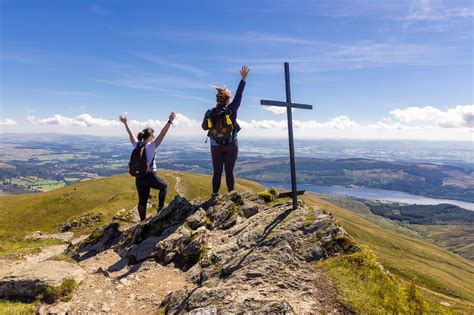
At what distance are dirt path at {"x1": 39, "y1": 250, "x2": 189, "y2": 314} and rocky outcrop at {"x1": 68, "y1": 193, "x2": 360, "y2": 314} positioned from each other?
74cm

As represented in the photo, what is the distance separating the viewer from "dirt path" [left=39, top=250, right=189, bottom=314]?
12.5 m

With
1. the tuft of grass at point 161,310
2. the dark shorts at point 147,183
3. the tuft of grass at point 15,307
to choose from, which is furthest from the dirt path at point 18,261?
the tuft of grass at point 161,310

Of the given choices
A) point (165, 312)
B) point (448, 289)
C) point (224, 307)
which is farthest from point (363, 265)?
point (448, 289)

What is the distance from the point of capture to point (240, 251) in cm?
1377

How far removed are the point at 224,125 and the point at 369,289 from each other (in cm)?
1066

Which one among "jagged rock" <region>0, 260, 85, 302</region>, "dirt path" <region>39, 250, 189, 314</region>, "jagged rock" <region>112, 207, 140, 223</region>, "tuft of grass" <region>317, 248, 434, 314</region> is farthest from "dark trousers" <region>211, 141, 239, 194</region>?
"jagged rock" <region>112, 207, 140, 223</region>

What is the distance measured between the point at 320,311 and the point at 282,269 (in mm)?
2251

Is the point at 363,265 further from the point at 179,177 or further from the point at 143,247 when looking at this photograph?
the point at 179,177

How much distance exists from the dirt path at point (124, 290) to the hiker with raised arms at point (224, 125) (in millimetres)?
6835

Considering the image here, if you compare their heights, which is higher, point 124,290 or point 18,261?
point 124,290

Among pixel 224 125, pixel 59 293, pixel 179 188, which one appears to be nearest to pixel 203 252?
pixel 59 293

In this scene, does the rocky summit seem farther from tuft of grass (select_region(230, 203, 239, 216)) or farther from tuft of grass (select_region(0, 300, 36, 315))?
tuft of grass (select_region(0, 300, 36, 315))

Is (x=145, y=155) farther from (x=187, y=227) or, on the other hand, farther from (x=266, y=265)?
(x=266, y=265)

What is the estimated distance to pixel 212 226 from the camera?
18.5 metres
